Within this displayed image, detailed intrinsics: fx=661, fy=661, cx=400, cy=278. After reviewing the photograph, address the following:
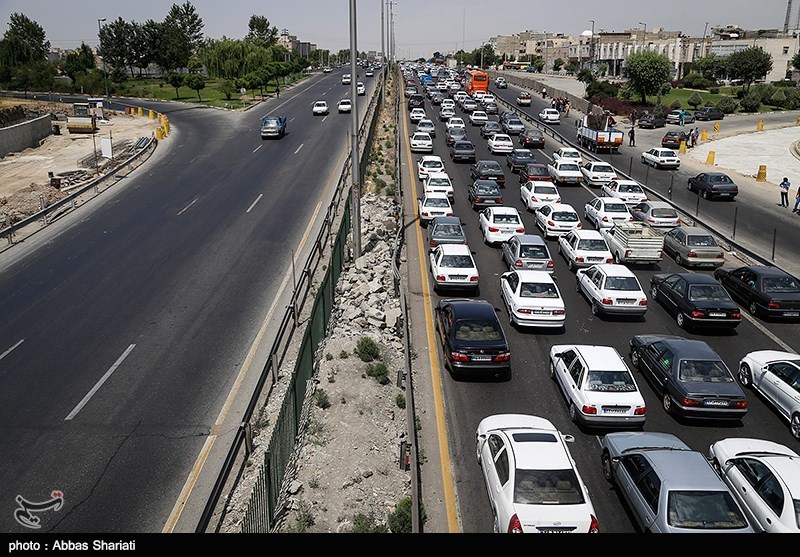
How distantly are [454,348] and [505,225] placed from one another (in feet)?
38.3

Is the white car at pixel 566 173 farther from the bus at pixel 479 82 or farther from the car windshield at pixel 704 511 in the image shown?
the bus at pixel 479 82

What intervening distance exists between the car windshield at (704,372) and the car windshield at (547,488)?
513 centimetres

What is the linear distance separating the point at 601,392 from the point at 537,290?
17.7 ft

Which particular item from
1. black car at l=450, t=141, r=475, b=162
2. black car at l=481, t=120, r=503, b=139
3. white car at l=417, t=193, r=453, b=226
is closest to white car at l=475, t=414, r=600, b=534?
white car at l=417, t=193, r=453, b=226

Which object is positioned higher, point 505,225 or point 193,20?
point 193,20

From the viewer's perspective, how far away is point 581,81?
126 m

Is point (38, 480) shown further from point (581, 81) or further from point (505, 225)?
point (581, 81)

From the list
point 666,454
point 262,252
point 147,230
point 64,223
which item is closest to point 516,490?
point 666,454

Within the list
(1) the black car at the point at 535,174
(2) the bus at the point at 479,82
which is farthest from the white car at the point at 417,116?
(2) the bus at the point at 479,82

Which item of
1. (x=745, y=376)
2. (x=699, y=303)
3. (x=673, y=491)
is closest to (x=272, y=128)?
(x=699, y=303)

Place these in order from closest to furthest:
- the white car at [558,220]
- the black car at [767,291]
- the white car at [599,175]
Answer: the black car at [767,291], the white car at [558,220], the white car at [599,175]

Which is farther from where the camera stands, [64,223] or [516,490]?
[64,223]

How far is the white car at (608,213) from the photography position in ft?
92.8

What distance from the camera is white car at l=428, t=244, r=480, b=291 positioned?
20516 millimetres
